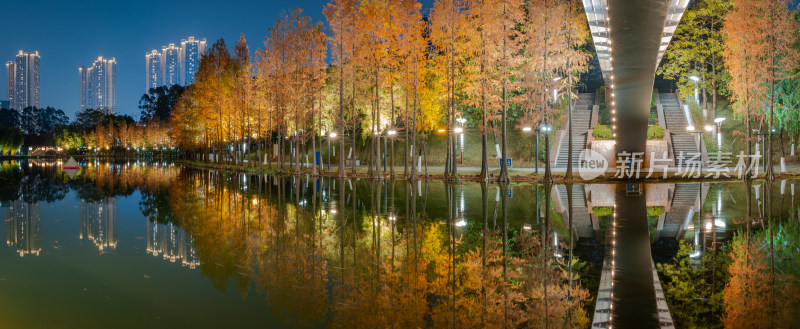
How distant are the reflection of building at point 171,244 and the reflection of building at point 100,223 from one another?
2.57ft

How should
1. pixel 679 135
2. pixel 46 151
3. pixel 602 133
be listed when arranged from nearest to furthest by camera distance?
pixel 602 133
pixel 679 135
pixel 46 151

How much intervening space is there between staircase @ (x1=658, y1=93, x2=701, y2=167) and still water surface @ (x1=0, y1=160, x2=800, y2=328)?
23.1 metres

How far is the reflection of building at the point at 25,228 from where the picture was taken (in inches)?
395

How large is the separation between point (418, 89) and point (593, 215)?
656 inches

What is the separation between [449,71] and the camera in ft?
95.8

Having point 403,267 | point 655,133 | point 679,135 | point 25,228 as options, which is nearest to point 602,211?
point 403,267

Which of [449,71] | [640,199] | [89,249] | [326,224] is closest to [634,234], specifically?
[326,224]

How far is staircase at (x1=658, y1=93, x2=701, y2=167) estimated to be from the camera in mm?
37156

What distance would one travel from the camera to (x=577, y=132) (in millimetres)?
42250

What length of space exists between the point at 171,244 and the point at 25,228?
504 centimetres

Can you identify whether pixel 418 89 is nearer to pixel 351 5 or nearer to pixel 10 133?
pixel 351 5

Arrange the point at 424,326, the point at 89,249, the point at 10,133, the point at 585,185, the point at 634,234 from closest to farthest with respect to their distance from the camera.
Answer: the point at 424,326 → the point at 89,249 → the point at 634,234 → the point at 585,185 → the point at 10,133

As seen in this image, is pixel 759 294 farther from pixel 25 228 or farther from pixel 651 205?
pixel 25 228

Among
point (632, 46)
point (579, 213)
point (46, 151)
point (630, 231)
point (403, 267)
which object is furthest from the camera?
point (46, 151)
